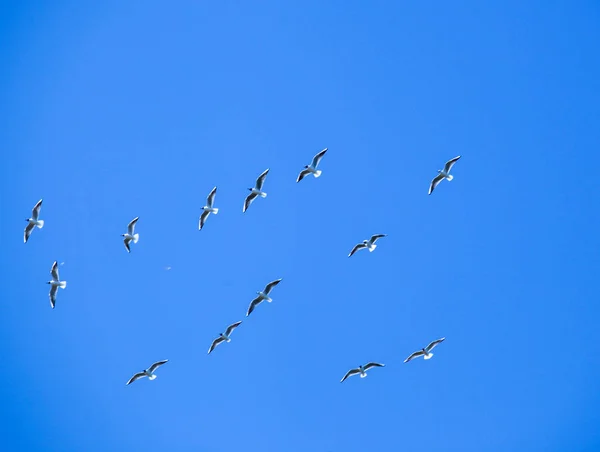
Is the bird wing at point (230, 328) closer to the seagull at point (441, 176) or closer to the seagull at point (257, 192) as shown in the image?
the seagull at point (257, 192)

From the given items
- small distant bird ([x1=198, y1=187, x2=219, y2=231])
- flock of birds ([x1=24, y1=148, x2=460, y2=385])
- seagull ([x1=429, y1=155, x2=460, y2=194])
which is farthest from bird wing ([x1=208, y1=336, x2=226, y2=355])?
seagull ([x1=429, y1=155, x2=460, y2=194])

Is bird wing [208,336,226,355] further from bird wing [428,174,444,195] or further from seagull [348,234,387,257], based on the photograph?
bird wing [428,174,444,195]

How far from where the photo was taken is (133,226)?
25.7 metres

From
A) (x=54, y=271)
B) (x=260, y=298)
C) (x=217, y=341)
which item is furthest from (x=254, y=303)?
(x=54, y=271)

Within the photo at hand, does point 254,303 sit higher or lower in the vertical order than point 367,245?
lower

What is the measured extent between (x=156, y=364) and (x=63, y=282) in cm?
509

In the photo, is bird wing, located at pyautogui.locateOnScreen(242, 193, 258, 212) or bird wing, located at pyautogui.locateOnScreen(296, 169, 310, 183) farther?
bird wing, located at pyautogui.locateOnScreen(296, 169, 310, 183)

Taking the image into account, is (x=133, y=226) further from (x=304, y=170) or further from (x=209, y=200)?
(x=304, y=170)

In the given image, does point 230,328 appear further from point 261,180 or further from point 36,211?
point 36,211

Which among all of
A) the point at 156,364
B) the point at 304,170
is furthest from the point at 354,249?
the point at 156,364

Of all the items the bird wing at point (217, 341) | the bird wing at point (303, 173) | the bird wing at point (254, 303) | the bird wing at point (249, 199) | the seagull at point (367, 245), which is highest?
the bird wing at point (303, 173)

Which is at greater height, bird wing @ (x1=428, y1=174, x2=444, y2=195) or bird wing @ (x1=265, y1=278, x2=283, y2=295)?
bird wing @ (x1=428, y1=174, x2=444, y2=195)

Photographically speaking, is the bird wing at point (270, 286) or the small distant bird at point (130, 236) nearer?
the bird wing at point (270, 286)

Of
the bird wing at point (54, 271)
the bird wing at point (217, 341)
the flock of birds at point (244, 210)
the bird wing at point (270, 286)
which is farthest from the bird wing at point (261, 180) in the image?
the bird wing at point (54, 271)
